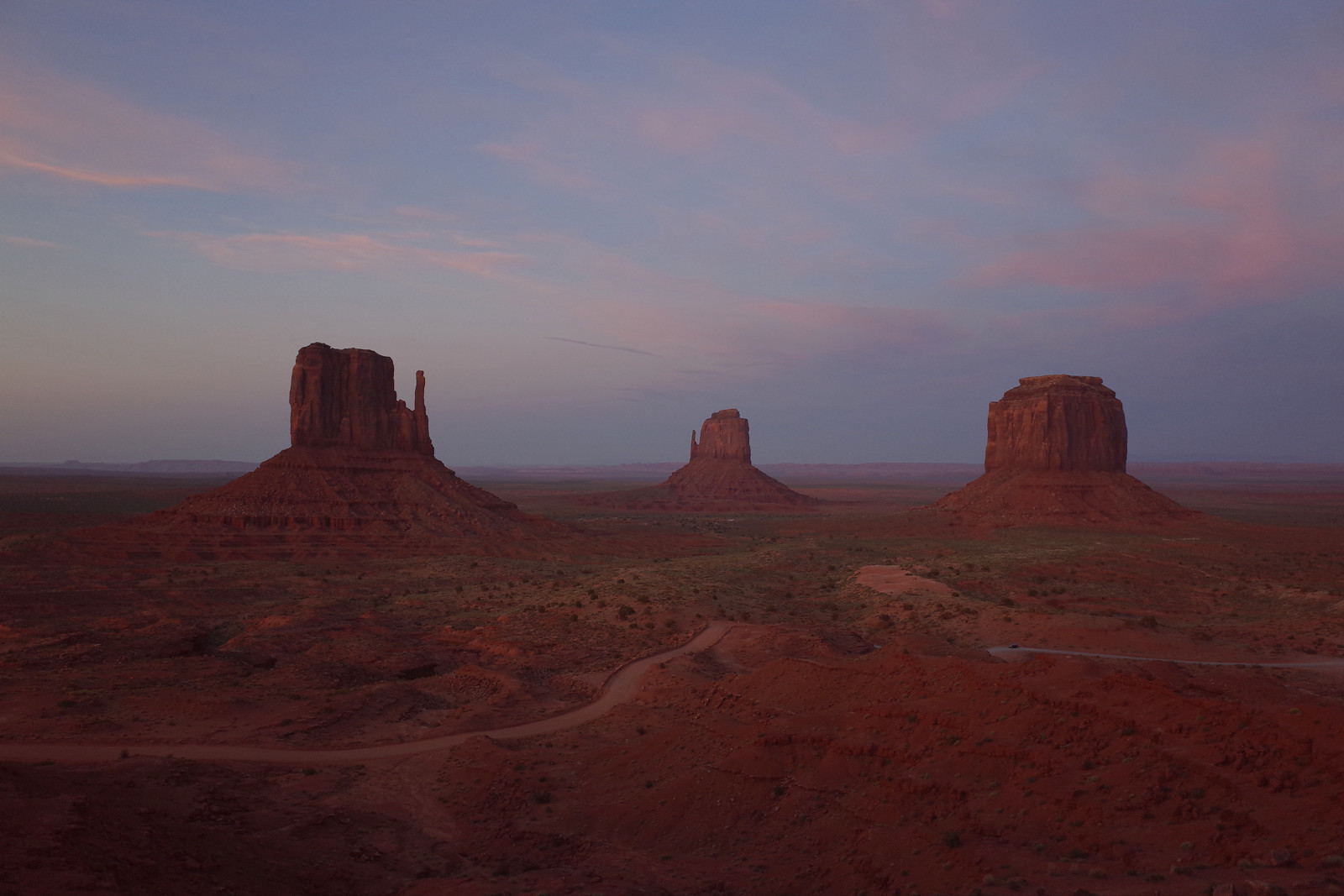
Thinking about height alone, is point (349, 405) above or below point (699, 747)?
above

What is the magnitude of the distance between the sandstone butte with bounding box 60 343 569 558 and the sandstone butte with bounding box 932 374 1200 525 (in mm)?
46081

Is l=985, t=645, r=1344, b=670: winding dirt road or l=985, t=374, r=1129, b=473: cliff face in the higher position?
l=985, t=374, r=1129, b=473: cliff face

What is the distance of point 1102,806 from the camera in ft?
41.0

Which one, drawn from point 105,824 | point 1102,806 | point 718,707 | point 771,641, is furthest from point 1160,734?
point 105,824

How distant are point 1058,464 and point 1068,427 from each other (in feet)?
13.4

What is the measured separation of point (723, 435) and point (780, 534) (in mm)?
69995

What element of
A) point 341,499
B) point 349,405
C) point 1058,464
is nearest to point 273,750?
point 341,499

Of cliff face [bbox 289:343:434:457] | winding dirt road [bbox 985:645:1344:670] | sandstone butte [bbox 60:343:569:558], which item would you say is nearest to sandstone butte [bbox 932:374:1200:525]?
sandstone butte [bbox 60:343:569:558]

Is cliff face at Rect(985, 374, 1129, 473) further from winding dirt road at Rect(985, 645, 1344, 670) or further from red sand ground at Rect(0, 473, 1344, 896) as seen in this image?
winding dirt road at Rect(985, 645, 1344, 670)

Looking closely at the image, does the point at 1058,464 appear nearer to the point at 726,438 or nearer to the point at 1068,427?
the point at 1068,427

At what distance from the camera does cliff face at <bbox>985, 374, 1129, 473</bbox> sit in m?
83.0

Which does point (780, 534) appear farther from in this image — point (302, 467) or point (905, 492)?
point (905, 492)

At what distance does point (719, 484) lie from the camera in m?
143

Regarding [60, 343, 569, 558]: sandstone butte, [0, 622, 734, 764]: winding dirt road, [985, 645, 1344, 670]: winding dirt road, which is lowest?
[0, 622, 734, 764]: winding dirt road
